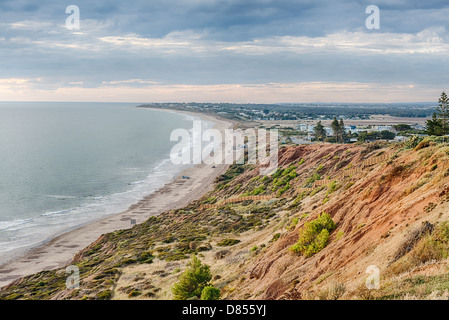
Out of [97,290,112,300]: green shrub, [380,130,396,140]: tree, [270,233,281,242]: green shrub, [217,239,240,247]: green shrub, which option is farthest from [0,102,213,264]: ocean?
[380,130,396,140]: tree

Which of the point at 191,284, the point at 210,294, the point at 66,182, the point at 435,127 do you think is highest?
the point at 435,127

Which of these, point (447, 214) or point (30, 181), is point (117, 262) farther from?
point (30, 181)

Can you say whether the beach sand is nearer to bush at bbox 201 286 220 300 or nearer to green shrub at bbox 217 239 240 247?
green shrub at bbox 217 239 240 247

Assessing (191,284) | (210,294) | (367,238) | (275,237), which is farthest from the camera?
(275,237)

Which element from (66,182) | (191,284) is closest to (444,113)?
(191,284)

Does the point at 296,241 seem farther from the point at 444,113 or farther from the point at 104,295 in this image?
the point at 444,113
